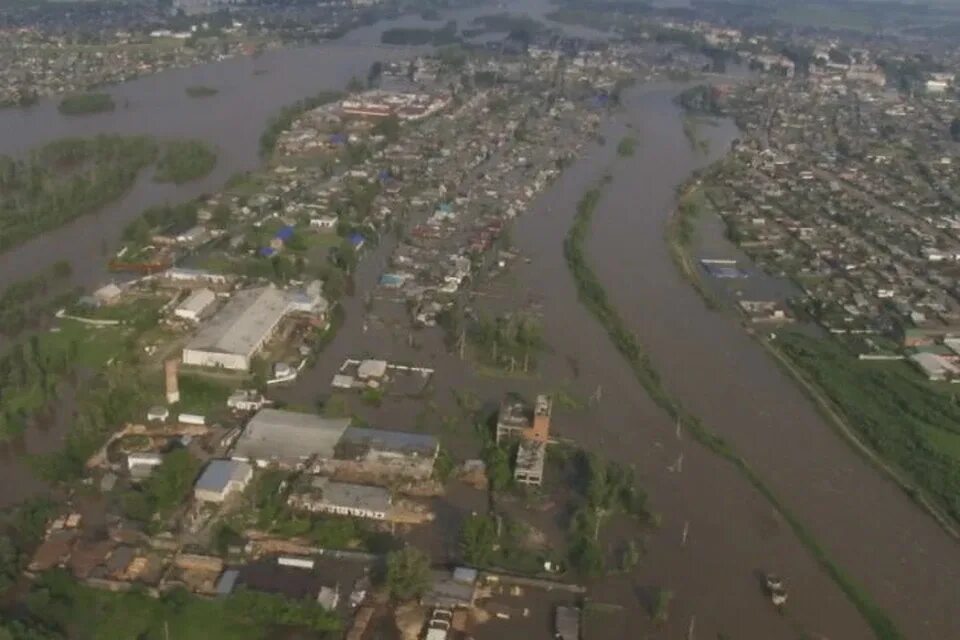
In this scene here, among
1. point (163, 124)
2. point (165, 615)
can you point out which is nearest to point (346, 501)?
point (165, 615)

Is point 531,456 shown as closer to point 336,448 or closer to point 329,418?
point 336,448

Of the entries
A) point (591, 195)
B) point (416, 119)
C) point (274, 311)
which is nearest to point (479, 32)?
point (416, 119)

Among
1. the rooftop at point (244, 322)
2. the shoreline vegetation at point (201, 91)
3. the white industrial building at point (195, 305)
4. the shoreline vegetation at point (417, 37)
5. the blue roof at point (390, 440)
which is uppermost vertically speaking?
the shoreline vegetation at point (417, 37)

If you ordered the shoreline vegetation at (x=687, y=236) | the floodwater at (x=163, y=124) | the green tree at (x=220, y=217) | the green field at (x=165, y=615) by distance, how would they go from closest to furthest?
1. the green field at (x=165, y=615)
2. the floodwater at (x=163, y=124)
3. the shoreline vegetation at (x=687, y=236)
4. the green tree at (x=220, y=217)

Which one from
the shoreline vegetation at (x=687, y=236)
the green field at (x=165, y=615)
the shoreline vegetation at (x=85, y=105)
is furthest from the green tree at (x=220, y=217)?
the shoreline vegetation at (x=85, y=105)

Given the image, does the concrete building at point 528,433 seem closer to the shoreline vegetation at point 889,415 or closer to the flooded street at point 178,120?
the shoreline vegetation at point 889,415
